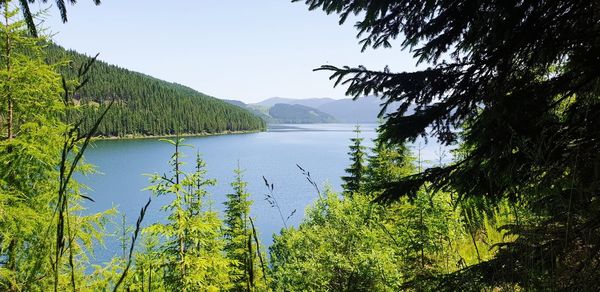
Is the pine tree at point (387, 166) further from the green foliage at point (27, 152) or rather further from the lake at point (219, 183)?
the green foliage at point (27, 152)

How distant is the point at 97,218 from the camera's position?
8234mm

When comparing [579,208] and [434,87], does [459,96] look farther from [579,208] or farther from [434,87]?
[579,208]

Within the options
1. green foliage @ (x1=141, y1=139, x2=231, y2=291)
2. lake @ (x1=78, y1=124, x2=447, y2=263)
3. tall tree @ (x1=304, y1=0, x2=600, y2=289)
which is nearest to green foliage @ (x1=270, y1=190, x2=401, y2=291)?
green foliage @ (x1=141, y1=139, x2=231, y2=291)

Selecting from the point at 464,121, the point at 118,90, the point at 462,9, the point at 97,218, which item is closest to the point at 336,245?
the point at 97,218

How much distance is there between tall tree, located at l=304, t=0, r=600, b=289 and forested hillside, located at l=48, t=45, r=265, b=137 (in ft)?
472

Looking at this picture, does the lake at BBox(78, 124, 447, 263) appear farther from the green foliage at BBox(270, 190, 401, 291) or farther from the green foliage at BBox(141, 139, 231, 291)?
the green foliage at BBox(141, 139, 231, 291)

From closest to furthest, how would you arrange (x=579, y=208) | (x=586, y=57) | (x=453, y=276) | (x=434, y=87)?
1. (x=579, y=208)
2. (x=586, y=57)
3. (x=453, y=276)
4. (x=434, y=87)

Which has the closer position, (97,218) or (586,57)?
(586,57)

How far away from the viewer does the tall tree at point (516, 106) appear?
7.20ft

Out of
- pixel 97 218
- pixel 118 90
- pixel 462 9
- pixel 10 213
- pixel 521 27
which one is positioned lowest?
pixel 97 218

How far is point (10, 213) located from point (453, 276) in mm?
7079

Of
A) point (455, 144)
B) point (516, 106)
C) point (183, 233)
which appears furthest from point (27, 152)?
point (516, 106)

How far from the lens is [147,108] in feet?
545

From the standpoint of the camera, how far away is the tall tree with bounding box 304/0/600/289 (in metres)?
2.20
